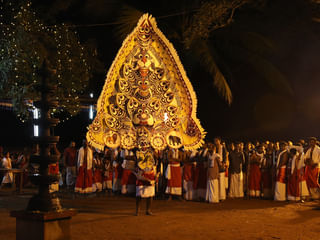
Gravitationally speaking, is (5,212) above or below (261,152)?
below

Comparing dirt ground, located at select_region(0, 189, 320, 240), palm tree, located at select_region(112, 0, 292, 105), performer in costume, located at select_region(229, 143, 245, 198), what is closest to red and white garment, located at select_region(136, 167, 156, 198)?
dirt ground, located at select_region(0, 189, 320, 240)

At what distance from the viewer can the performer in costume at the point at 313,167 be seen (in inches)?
560

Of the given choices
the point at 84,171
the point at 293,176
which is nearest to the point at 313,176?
the point at 293,176

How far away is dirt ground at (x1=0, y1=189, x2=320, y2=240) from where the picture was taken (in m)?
8.95

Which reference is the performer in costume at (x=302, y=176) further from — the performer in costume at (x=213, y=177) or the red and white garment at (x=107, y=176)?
the red and white garment at (x=107, y=176)

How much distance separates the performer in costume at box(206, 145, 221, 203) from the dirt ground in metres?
0.38

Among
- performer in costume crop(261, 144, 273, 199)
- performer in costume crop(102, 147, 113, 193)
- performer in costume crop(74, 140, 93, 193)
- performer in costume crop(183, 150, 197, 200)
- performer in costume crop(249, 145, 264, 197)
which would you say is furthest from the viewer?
performer in costume crop(102, 147, 113, 193)

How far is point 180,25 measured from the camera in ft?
63.4

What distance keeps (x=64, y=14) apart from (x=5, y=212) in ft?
37.3

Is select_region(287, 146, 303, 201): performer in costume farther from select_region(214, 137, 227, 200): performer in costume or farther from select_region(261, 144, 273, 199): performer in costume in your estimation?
select_region(214, 137, 227, 200): performer in costume

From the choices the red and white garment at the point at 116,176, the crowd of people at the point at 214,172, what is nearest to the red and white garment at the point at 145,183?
the crowd of people at the point at 214,172

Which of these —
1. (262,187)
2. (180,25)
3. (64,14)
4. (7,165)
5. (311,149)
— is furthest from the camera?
(64,14)

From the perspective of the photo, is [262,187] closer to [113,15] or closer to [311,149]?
[311,149]

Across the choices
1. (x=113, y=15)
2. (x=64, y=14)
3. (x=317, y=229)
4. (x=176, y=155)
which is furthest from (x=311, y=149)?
(x=64, y=14)
